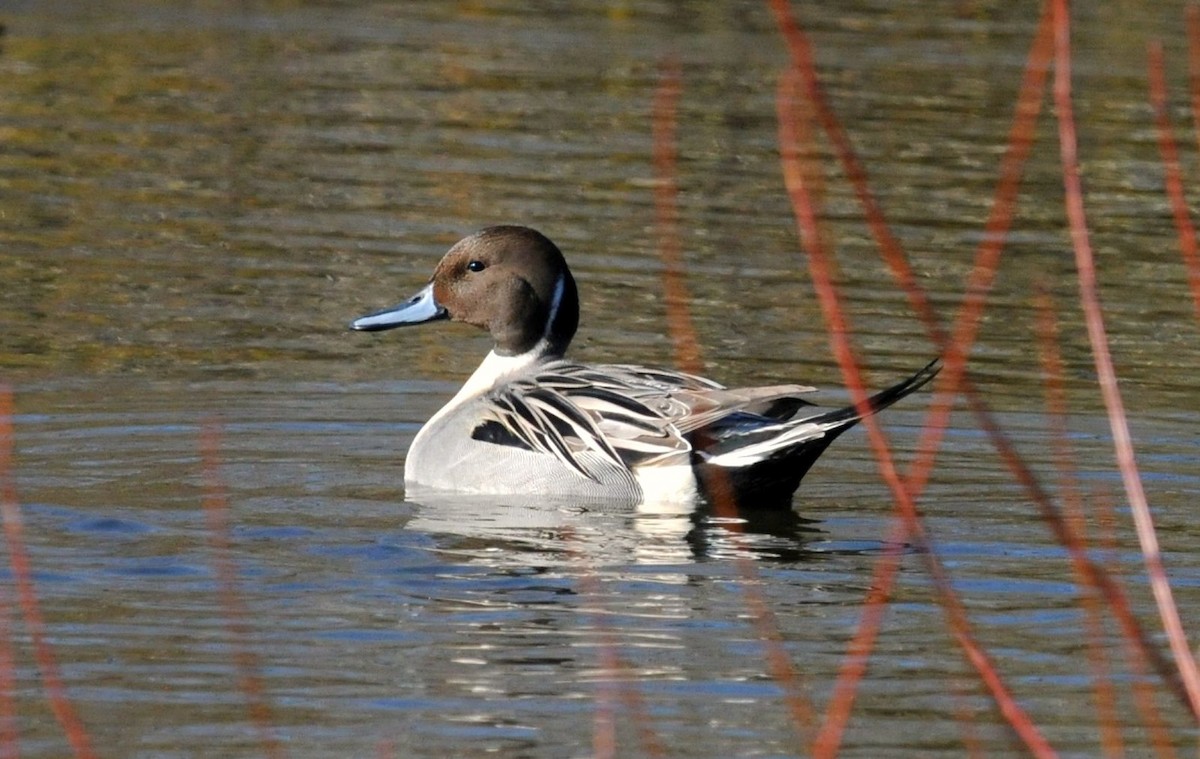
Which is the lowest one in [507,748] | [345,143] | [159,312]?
[507,748]

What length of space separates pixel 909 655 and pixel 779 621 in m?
0.46

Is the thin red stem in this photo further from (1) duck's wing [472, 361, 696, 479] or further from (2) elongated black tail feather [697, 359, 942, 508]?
(1) duck's wing [472, 361, 696, 479]

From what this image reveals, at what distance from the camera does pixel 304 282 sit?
37.0ft

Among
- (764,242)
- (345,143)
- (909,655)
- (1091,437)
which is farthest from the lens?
(345,143)

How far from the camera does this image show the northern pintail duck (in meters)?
7.46

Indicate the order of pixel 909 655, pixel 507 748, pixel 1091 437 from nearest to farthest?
pixel 507 748 → pixel 909 655 → pixel 1091 437

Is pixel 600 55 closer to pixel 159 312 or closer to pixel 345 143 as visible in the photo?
pixel 345 143

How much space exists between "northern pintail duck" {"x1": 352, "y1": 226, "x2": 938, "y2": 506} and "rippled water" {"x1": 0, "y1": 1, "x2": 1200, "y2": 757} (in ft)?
0.52

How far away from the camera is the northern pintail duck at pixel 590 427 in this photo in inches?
294

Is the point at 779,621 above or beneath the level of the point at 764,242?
beneath

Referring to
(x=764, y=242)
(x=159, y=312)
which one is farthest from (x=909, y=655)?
(x=764, y=242)

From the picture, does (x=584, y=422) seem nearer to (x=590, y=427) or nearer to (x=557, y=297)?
(x=590, y=427)

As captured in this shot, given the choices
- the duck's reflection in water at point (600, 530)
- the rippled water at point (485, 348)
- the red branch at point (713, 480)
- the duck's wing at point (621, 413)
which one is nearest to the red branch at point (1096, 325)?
the red branch at point (713, 480)

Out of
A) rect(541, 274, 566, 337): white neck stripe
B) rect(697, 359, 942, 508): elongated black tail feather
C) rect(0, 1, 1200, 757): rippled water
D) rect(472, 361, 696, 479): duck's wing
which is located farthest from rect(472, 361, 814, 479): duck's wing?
rect(541, 274, 566, 337): white neck stripe
